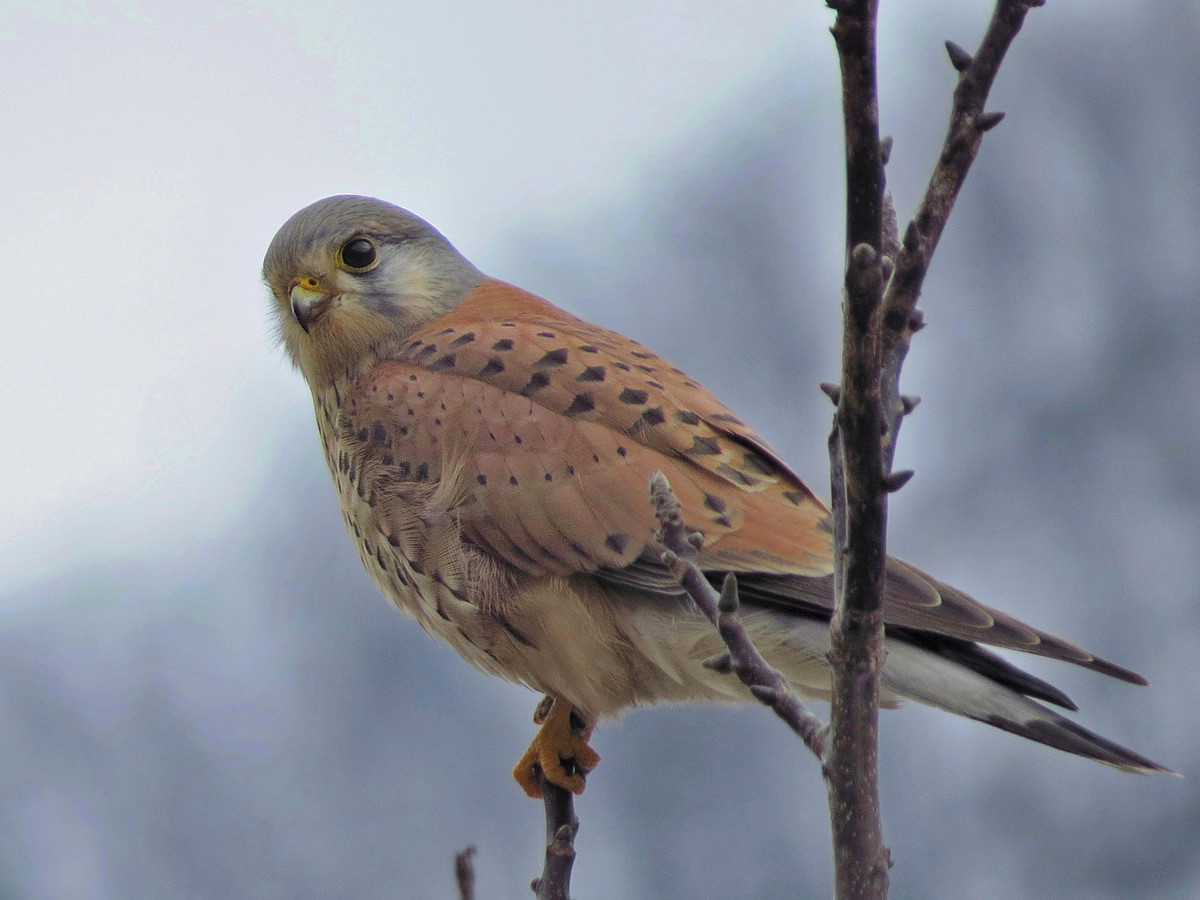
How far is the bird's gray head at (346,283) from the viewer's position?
2998 mm

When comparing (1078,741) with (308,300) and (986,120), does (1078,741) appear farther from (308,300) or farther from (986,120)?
(308,300)

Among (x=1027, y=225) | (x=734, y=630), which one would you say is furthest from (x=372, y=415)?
(x=1027, y=225)

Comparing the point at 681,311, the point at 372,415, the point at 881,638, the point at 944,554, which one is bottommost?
the point at 944,554

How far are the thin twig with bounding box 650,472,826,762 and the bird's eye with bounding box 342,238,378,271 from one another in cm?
189

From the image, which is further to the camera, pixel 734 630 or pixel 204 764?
pixel 204 764

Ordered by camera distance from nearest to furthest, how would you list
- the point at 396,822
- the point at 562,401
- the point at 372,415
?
the point at 562,401
the point at 372,415
the point at 396,822

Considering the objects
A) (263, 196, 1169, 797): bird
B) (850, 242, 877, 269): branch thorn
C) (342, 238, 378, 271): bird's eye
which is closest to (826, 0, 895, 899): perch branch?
(850, 242, 877, 269): branch thorn

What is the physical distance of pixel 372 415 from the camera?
8.99 ft

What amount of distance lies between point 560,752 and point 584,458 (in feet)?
1.91

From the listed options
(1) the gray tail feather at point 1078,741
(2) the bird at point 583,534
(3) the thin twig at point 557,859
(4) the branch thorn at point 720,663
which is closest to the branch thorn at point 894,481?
(4) the branch thorn at point 720,663

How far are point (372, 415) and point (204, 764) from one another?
7609 millimetres

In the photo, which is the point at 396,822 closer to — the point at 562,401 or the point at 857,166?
the point at 562,401

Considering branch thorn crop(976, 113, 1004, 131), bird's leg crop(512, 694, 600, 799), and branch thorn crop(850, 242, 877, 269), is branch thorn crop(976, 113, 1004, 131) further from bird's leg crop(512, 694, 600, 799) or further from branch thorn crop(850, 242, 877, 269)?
bird's leg crop(512, 694, 600, 799)

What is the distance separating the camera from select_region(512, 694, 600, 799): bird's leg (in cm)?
252
